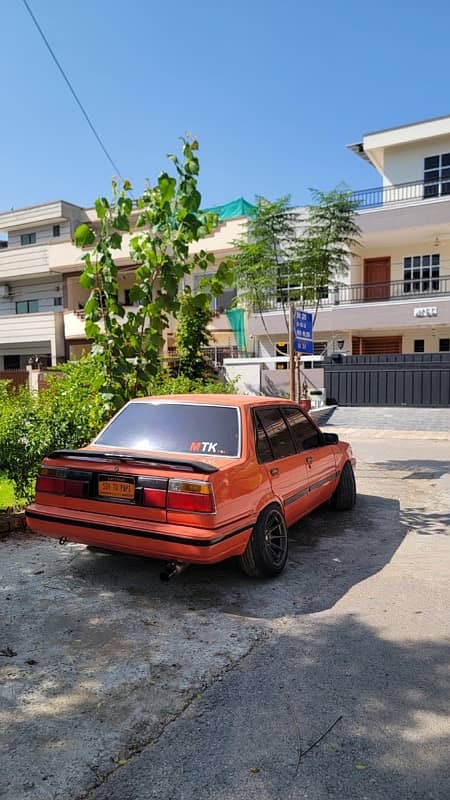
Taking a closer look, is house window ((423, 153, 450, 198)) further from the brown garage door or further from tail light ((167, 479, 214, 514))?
tail light ((167, 479, 214, 514))

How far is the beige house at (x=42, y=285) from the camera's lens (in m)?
32.5

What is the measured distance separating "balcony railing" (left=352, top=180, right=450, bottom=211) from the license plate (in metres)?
20.4

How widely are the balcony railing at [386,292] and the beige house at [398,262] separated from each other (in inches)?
1.7

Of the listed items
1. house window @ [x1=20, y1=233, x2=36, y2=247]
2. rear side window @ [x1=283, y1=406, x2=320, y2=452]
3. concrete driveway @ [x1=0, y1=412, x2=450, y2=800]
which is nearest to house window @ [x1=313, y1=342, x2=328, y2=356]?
rear side window @ [x1=283, y1=406, x2=320, y2=452]

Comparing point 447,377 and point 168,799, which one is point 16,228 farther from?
point 168,799

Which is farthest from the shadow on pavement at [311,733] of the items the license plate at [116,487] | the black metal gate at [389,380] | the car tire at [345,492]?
the black metal gate at [389,380]

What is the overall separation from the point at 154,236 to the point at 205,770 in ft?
19.0

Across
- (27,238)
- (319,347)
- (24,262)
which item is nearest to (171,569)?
(319,347)

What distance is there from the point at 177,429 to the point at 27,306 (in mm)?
34353

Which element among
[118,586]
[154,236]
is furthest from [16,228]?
[118,586]

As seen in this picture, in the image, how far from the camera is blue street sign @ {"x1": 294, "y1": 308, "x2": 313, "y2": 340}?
33.6ft

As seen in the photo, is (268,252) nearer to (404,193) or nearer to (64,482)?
(404,193)

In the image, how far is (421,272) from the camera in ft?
83.6

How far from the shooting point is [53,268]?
33156 millimetres
